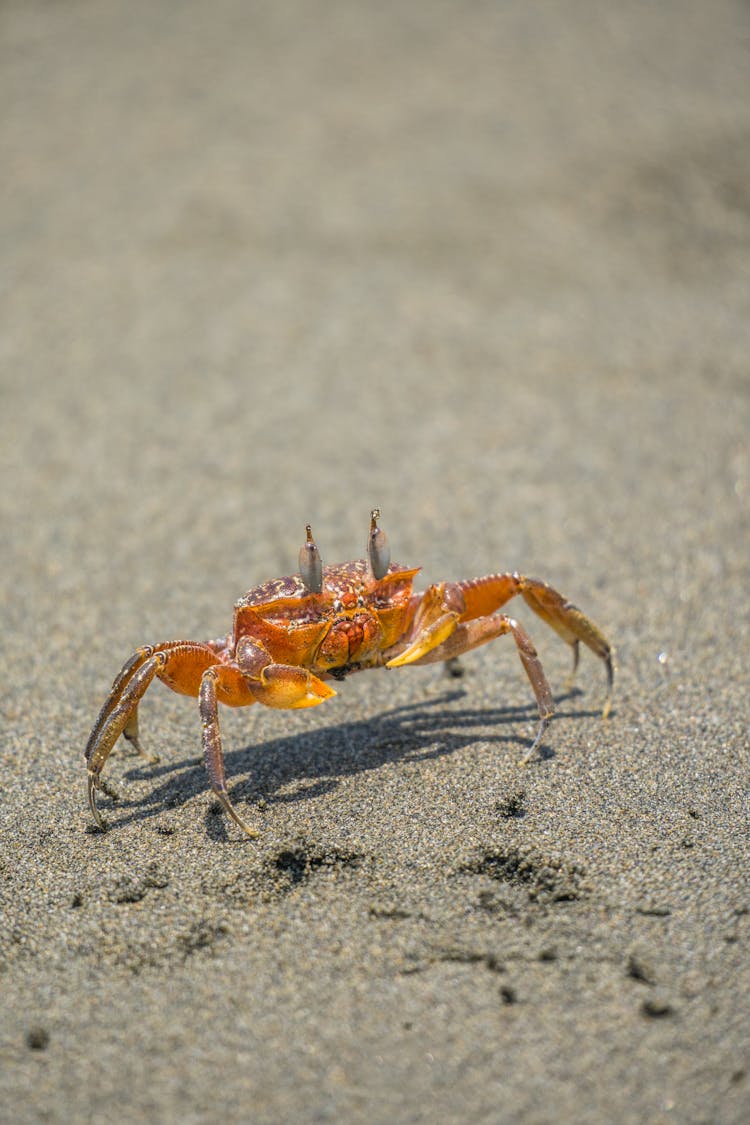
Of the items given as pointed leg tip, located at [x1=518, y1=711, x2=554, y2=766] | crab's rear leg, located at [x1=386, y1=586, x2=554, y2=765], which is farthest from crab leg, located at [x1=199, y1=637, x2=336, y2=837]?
pointed leg tip, located at [x1=518, y1=711, x2=554, y2=766]

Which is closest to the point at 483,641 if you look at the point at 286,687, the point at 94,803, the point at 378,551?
the point at 378,551

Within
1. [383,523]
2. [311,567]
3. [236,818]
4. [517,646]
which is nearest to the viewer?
[236,818]

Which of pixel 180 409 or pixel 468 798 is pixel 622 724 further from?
pixel 180 409

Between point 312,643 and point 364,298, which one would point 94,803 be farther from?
point 364,298

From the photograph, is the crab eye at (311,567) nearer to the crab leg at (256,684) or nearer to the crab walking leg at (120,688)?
the crab leg at (256,684)

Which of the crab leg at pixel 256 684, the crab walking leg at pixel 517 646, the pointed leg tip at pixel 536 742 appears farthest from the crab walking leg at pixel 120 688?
the pointed leg tip at pixel 536 742

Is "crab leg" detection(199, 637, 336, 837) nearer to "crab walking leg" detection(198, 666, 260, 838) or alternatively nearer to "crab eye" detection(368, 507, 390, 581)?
"crab walking leg" detection(198, 666, 260, 838)

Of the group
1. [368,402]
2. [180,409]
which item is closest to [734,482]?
[368,402]
